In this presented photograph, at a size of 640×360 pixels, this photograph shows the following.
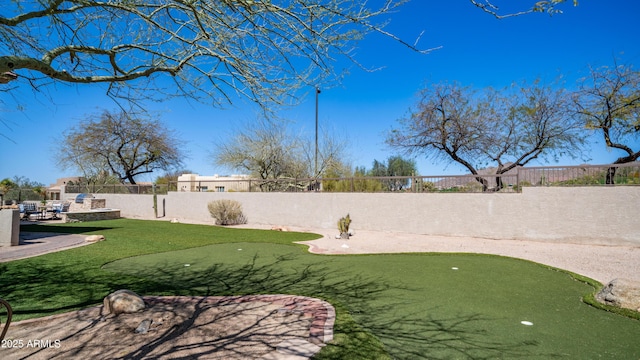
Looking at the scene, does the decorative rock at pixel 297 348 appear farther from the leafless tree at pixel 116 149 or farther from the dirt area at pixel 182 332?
the leafless tree at pixel 116 149

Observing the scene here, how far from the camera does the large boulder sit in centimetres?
477

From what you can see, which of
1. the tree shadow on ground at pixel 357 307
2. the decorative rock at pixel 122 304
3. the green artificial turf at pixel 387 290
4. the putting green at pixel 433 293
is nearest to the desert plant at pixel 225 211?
the green artificial turf at pixel 387 290

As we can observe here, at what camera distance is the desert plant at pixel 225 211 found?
18.2m

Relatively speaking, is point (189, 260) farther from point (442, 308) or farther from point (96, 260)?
point (442, 308)

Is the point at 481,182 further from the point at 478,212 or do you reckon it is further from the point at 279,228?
the point at 279,228

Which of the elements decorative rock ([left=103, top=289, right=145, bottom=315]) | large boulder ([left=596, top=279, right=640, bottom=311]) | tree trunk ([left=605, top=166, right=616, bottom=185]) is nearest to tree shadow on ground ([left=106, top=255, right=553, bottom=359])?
decorative rock ([left=103, top=289, right=145, bottom=315])

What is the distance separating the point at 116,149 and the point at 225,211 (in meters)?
15.2

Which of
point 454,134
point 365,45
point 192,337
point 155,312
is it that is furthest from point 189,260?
point 454,134

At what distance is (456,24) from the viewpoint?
13.6 ft

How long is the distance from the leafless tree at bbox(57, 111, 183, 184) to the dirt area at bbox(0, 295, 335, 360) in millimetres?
23503

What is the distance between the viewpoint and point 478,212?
42.9 feet

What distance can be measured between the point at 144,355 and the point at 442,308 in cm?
380

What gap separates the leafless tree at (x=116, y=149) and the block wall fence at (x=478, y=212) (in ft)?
40.7

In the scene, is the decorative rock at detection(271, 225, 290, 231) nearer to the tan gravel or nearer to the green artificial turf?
the tan gravel
